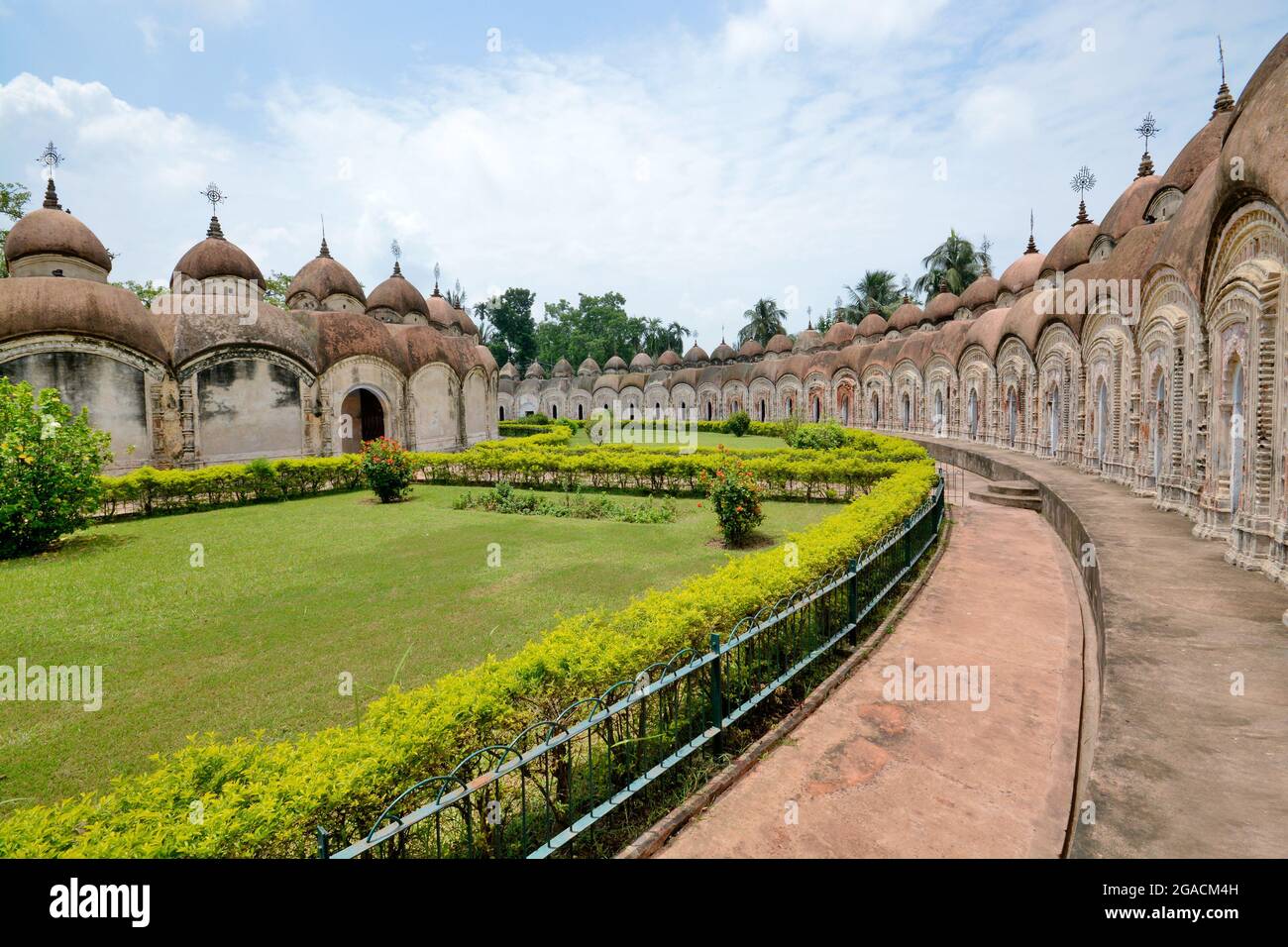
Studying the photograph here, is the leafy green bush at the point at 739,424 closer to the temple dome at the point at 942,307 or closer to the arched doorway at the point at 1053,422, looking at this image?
the temple dome at the point at 942,307

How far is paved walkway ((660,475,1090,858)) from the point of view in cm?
347

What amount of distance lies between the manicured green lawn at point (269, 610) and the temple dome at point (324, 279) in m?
17.5

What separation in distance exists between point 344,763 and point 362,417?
81.4ft

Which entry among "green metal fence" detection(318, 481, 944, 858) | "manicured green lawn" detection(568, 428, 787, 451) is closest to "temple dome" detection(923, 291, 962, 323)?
"manicured green lawn" detection(568, 428, 787, 451)

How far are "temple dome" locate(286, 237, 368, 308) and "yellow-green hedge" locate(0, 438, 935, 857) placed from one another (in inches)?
1087

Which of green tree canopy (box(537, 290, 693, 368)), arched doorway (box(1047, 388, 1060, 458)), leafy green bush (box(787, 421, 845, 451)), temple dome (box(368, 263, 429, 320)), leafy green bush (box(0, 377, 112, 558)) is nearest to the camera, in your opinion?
leafy green bush (box(0, 377, 112, 558))

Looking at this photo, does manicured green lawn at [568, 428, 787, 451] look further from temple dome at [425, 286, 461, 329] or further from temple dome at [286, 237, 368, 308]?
temple dome at [286, 237, 368, 308]

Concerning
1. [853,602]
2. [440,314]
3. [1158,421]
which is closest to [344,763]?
[853,602]

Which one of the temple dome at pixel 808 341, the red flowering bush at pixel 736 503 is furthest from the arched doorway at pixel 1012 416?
the temple dome at pixel 808 341

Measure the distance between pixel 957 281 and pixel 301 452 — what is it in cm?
4541
